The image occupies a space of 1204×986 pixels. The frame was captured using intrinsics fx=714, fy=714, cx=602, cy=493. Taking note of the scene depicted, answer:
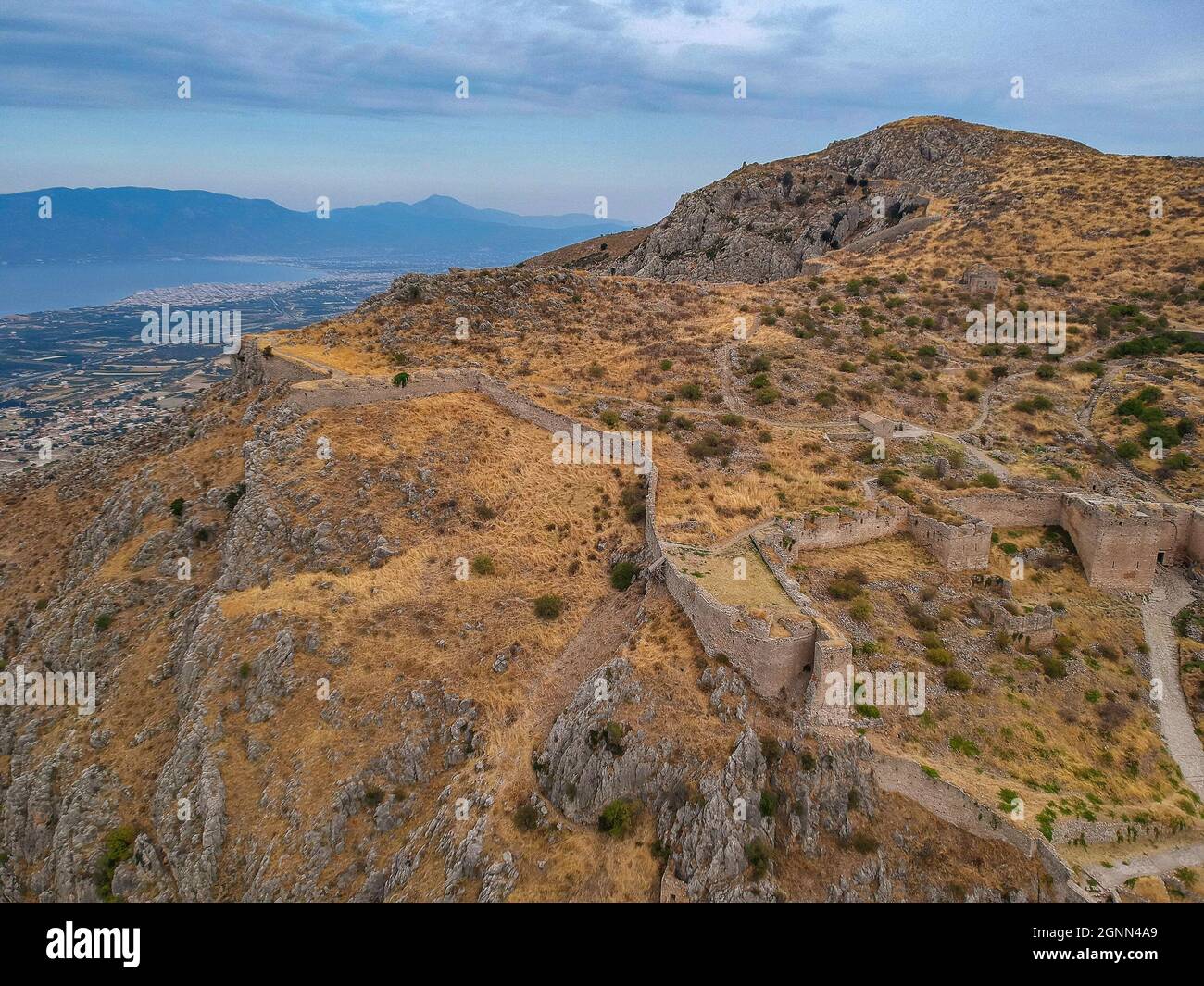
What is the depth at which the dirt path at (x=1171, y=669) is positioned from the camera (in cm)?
2209

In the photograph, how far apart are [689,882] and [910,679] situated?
30.5 ft

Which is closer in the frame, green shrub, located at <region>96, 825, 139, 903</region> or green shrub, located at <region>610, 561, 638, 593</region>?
green shrub, located at <region>96, 825, 139, 903</region>

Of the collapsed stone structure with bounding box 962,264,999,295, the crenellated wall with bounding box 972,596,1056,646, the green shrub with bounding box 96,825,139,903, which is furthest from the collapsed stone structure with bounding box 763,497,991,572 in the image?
the collapsed stone structure with bounding box 962,264,999,295

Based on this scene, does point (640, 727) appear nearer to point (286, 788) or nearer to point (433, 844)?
point (433, 844)

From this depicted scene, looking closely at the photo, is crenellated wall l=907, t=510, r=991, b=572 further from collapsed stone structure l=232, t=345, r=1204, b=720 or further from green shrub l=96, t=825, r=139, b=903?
green shrub l=96, t=825, r=139, b=903

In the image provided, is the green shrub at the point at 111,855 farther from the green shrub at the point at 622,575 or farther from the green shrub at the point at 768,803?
the green shrub at the point at 768,803

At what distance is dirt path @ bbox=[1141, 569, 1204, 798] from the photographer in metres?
22.1

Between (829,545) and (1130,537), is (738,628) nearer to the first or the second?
(829,545)

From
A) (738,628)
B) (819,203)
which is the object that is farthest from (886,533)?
(819,203)

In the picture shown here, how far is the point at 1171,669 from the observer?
24.9 m

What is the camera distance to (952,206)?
74250 mm

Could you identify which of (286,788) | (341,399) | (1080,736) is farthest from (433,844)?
(341,399)

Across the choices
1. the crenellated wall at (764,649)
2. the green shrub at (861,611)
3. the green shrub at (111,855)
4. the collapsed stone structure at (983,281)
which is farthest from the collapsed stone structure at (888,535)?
the collapsed stone structure at (983,281)

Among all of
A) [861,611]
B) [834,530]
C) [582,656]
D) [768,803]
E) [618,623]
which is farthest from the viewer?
[834,530]
